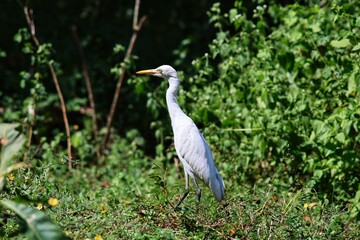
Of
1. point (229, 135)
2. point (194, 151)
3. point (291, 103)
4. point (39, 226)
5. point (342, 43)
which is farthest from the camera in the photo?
point (229, 135)

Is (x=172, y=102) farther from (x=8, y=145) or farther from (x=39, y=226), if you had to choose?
(x=39, y=226)

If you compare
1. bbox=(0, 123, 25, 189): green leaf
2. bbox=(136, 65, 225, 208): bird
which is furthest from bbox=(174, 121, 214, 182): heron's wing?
bbox=(0, 123, 25, 189): green leaf

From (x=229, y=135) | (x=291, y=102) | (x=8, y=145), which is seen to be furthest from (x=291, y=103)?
(x=8, y=145)

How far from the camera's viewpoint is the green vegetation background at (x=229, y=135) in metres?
3.98

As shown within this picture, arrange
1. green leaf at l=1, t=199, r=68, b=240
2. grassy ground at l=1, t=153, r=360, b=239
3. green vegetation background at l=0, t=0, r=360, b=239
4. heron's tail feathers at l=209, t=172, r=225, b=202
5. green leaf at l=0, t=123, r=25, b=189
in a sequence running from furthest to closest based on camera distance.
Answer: heron's tail feathers at l=209, t=172, r=225, b=202 → green vegetation background at l=0, t=0, r=360, b=239 → grassy ground at l=1, t=153, r=360, b=239 → green leaf at l=0, t=123, r=25, b=189 → green leaf at l=1, t=199, r=68, b=240

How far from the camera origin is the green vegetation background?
3.98 m

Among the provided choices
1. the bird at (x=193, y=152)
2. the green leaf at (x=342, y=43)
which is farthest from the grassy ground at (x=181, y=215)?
the green leaf at (x=342, y=43)

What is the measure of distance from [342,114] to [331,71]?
0.47 metres

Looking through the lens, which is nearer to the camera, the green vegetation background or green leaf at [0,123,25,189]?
green leaf at [0,123,25,189]

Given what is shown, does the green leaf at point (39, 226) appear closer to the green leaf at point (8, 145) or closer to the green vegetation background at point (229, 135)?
the green vegetation background at point (229, 135)

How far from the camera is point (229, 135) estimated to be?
5469 millimetres

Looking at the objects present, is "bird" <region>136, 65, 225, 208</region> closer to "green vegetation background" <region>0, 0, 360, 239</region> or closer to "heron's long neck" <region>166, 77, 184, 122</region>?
"heron's long neck" <region>166, 77, 184, 122</region>

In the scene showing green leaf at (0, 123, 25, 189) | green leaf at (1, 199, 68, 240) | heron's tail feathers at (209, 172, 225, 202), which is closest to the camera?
green leaf at (1, 199, 68, 240)

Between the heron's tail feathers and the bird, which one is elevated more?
the bird
